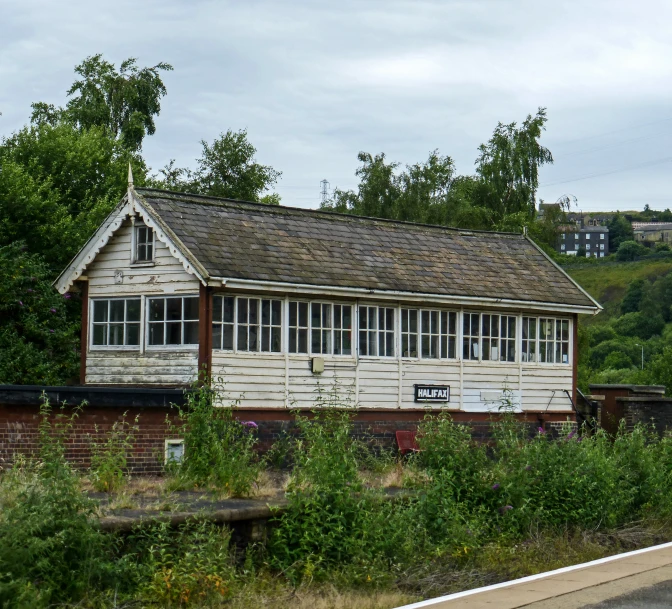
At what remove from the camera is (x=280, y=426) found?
707 inches

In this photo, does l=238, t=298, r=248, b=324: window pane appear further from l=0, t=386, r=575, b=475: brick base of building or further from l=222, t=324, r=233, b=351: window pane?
l=0, t=386, r=575, b=475: brick base of building

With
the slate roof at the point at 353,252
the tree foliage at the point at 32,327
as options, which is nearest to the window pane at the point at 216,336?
the slate roof at the point at 353,252

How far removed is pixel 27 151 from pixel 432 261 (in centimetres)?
1556

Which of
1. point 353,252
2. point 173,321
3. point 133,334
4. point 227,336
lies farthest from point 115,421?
point 353,252

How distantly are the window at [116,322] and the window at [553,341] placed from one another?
338 inches

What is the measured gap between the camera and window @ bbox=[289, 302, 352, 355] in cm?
1852

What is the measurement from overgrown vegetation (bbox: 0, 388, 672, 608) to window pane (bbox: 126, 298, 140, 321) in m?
3.26

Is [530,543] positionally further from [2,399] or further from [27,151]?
[27,151]

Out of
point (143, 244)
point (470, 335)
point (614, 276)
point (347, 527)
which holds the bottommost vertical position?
point (347, 527)

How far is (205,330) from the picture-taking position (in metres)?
17.3

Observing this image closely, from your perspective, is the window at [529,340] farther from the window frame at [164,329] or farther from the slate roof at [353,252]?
the window frame at [164,329]

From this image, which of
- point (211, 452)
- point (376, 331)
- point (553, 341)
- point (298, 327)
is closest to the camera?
point (211, 452)

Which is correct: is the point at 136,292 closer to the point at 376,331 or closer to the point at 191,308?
the point at 191,308

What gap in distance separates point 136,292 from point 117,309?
62 cm
